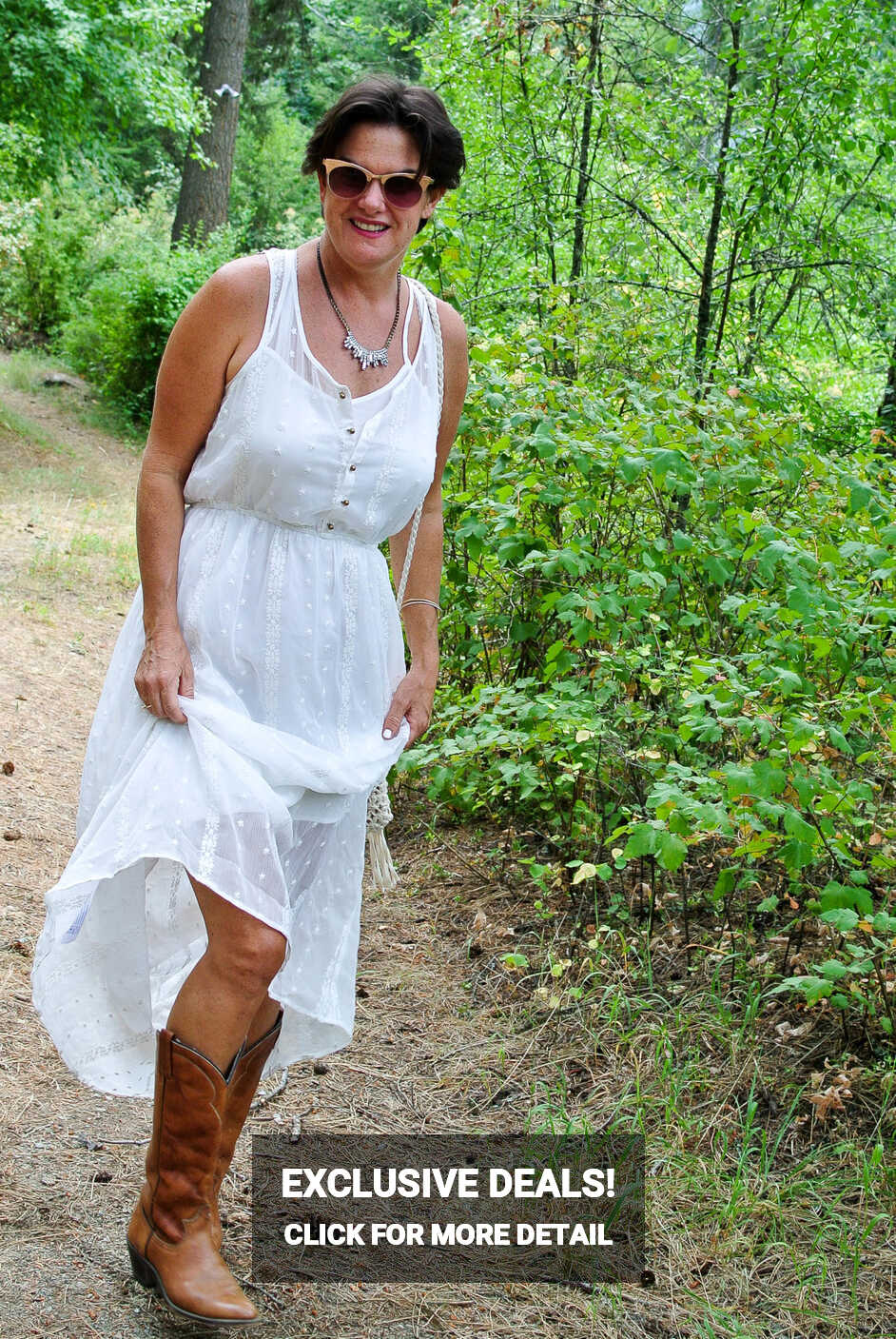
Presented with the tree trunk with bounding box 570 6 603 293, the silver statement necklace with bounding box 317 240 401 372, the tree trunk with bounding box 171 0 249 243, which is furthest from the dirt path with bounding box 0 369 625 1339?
the tree trunk with bounding box 171 0 249 243

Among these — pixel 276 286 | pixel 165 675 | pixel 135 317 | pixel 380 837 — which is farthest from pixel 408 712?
pixel 135 317

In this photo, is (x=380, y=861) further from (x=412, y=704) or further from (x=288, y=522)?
(x=288, y=522)

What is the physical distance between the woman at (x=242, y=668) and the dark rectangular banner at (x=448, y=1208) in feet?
1.44

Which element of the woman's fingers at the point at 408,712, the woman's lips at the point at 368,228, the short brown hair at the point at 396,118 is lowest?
the woman's fingers at the point at 408,712

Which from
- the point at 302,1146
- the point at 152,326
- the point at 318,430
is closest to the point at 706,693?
the point at 318,430

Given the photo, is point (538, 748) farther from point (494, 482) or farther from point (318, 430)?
point (318, 430)

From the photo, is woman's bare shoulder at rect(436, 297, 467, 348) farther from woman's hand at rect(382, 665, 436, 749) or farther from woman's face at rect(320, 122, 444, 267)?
woman's hand at rect(382, 665, 436, 749)

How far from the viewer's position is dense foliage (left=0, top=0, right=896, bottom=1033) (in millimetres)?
3189

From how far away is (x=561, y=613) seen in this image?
12.4 ft

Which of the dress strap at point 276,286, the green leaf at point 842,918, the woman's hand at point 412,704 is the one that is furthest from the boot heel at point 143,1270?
the dress strap at point 276,286

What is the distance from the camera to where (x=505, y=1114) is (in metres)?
3.27

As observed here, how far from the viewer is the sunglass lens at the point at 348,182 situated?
7.63 ft

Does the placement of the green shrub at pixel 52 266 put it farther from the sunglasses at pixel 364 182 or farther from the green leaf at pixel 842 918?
the green leaf at pixel 842 918

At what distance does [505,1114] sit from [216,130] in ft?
53.3
